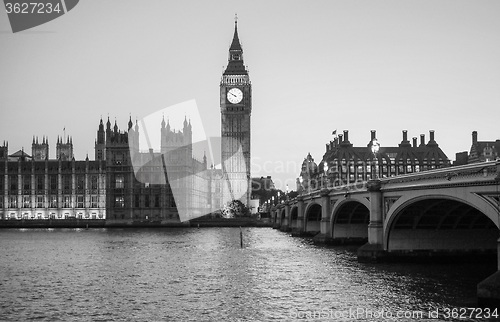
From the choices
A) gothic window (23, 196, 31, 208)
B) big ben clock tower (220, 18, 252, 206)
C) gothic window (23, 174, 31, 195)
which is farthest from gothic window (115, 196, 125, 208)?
big ben clock tower (220, 18, 252, 206)

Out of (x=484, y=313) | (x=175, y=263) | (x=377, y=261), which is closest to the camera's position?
(x=484, y=313)

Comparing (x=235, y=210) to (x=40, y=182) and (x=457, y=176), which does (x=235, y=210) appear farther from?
(x=457, y=176)

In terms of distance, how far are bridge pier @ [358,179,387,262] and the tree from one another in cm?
12799

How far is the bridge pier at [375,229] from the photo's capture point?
48.8m

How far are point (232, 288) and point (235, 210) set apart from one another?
5487 inches

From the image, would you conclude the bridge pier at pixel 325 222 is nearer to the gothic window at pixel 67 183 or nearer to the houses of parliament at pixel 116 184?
the houses of parliament at pixel 116 184

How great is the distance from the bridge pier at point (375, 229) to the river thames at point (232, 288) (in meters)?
1.32

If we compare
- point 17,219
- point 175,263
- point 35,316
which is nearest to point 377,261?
point 175,263

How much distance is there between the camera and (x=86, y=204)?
168000 millimetres

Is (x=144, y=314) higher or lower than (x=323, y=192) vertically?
lower

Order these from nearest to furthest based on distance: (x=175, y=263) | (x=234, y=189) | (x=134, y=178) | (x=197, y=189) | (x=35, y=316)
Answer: (x=35, y=316), (x=175, y=263), (x=134, y=178), (x=197, y=189), (x=234, y=189)

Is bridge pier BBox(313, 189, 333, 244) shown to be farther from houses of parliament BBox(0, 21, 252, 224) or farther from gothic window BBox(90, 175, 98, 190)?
gothic window BBox(90, 175, 98, 190)

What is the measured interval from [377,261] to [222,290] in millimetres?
14940

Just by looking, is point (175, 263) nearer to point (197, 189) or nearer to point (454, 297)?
point (454, 297)
